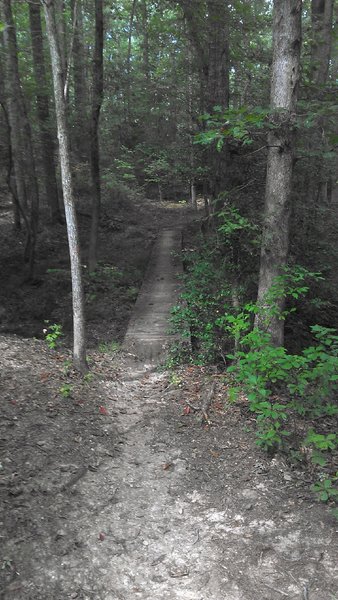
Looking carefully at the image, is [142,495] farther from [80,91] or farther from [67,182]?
[80,91]

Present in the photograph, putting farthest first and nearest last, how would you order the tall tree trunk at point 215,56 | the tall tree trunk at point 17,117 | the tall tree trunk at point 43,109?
the tall tree trunk at point 43,109
the tall tree trunk at point 17,117
the tall tree trunk at point 215,56

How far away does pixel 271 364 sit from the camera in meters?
4.80

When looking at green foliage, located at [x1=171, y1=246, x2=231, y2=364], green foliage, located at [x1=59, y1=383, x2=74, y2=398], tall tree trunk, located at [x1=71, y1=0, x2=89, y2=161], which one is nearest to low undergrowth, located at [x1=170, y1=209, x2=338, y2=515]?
green foliage, located at [x1=171, y1=246, x2=231, y2=364]

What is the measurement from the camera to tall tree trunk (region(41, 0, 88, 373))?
5.98 metres

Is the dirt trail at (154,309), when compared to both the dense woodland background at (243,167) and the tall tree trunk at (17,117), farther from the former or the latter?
Answer: the tall tree trunk at (17,117)

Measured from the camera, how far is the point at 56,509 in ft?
13.3

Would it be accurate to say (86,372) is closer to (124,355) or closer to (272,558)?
(124,355)

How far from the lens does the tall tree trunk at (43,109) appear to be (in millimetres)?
12492

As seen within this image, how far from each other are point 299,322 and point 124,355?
3.59 metres

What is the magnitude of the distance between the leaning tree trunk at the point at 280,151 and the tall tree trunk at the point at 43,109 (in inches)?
318

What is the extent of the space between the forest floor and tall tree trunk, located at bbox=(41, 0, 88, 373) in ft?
1.86

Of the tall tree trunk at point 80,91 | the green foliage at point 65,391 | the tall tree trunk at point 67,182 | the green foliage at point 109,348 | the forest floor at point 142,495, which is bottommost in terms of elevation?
the forest floor at point 142,495

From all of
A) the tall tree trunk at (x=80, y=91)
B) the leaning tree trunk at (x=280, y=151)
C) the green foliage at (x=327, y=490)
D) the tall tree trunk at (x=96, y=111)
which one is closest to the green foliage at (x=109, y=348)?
the leaning tree trunk at (x=280, y=151)

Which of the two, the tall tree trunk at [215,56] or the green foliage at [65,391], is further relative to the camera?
the tall tree trunk at [215,56]
